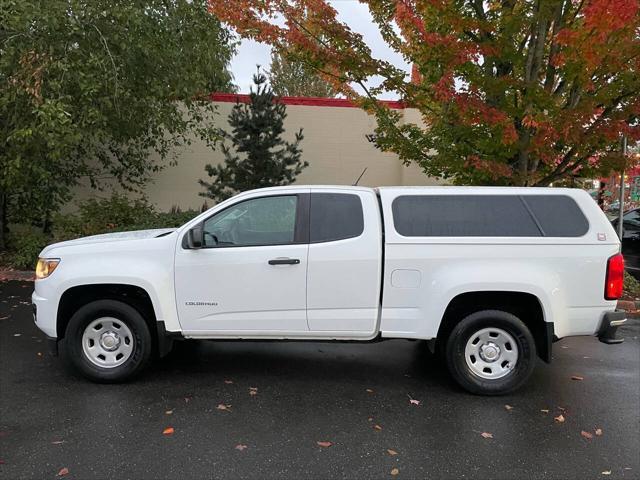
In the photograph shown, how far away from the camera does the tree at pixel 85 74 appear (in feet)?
25.2

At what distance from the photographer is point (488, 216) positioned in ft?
14.9

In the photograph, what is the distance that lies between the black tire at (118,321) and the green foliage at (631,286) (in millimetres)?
7348

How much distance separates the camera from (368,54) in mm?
7691

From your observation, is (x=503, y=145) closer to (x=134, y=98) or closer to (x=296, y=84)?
(x=134, y=98)

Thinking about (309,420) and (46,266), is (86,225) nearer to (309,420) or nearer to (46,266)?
(46,266)

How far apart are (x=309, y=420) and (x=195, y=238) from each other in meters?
1.72

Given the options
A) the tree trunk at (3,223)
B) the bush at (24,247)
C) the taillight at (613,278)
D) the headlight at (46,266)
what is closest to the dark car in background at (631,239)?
the taillight at (613,278)

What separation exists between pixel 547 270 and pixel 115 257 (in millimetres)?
3629

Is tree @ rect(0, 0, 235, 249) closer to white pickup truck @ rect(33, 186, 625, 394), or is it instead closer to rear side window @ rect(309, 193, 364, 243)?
white pickup truck @ rect(33, 186, 625, 394)

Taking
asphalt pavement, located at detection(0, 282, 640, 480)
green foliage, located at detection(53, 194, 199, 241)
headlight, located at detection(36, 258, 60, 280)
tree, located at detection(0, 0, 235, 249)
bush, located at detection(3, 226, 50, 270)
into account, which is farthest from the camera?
green foliage, located at detection(53, 194, 199, 241)

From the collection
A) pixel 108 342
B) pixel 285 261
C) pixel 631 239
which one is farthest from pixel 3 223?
pixel 631 239

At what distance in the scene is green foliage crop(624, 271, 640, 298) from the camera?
8.29 m

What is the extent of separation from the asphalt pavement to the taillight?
3.08 ft

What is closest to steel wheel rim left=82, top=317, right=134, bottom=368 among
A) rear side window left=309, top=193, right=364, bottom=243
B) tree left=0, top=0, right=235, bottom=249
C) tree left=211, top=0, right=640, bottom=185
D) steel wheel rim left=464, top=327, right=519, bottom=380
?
rear side window left=309, top=193, right=364, bottom=243
